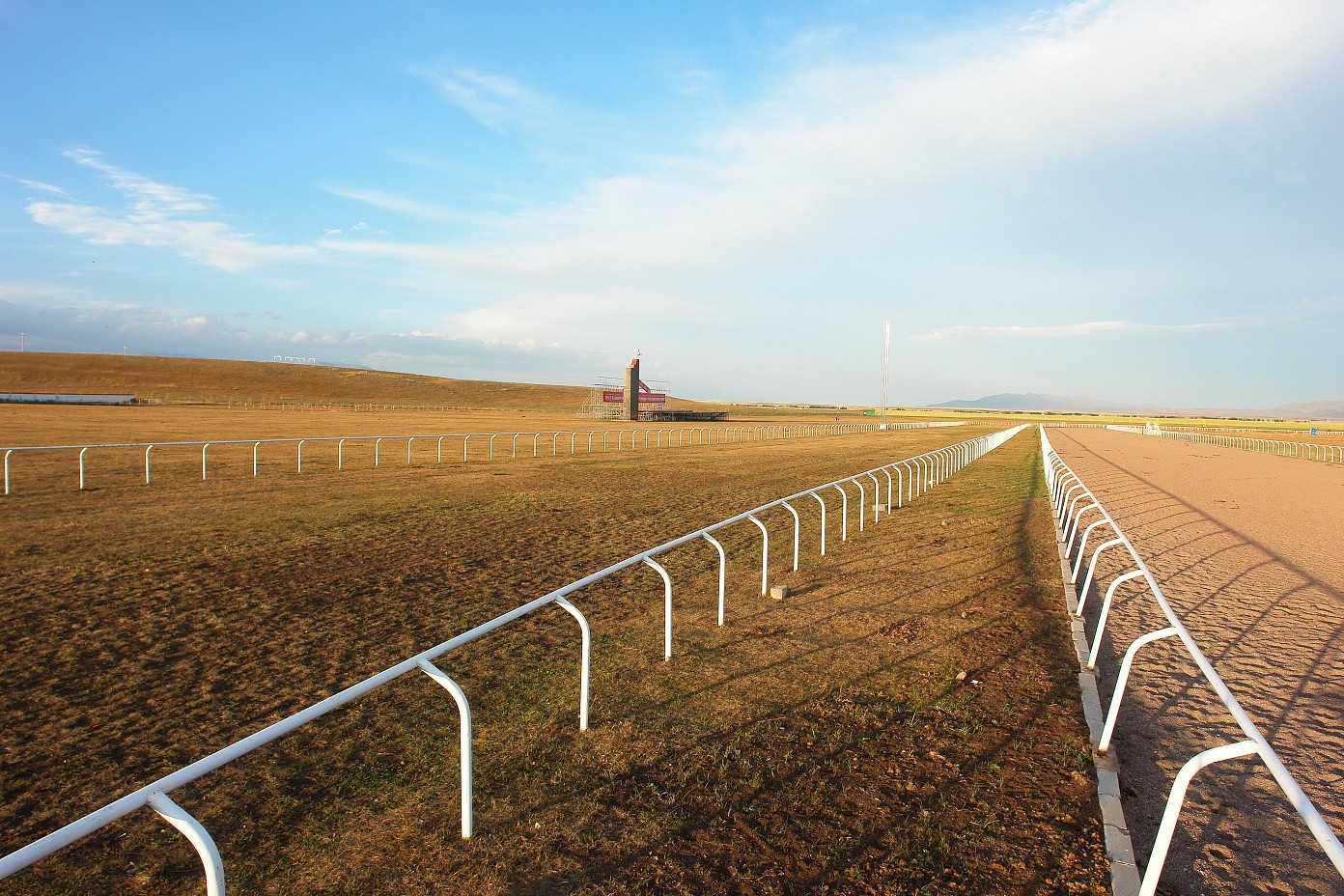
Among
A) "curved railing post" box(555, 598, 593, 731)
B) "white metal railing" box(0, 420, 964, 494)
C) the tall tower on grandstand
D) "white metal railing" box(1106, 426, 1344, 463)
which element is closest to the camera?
"curved railing post" box(555, 598, 593, 731)

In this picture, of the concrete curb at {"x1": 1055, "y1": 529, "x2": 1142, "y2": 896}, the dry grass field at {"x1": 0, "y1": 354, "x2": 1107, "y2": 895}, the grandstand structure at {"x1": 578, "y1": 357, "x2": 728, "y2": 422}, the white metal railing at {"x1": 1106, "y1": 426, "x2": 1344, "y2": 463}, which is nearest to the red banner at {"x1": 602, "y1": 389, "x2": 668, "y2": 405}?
the grandstand structure at {"x1": 578, "y1": 357, "x2": 728, "y2": 422}

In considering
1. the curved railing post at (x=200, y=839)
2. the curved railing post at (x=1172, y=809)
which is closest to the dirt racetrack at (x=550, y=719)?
the curved railing post at (x=1172, y=809)

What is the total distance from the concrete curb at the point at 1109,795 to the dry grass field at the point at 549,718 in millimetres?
89

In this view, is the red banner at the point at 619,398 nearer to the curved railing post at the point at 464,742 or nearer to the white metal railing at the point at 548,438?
the white metal railing at the point at 548,438

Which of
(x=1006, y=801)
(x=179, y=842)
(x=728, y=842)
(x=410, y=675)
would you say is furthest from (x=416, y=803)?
(x=1006, y=801)

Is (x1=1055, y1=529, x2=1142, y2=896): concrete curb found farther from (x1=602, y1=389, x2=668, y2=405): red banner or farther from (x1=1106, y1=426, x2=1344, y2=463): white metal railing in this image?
(x1=602, y1=389, x2=668, y2=405): red banner

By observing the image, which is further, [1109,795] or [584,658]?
[584,658]

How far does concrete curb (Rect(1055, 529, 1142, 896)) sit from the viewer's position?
3.31 m

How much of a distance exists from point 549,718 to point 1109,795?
3.36 metres

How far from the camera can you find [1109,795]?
4.01 m

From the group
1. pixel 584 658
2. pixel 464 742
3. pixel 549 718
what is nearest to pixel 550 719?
pixel 549 718

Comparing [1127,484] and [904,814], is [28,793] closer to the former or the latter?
[904,814]

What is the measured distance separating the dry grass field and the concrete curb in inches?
3.5

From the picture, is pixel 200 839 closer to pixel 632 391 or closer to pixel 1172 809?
pixel 1172 809
